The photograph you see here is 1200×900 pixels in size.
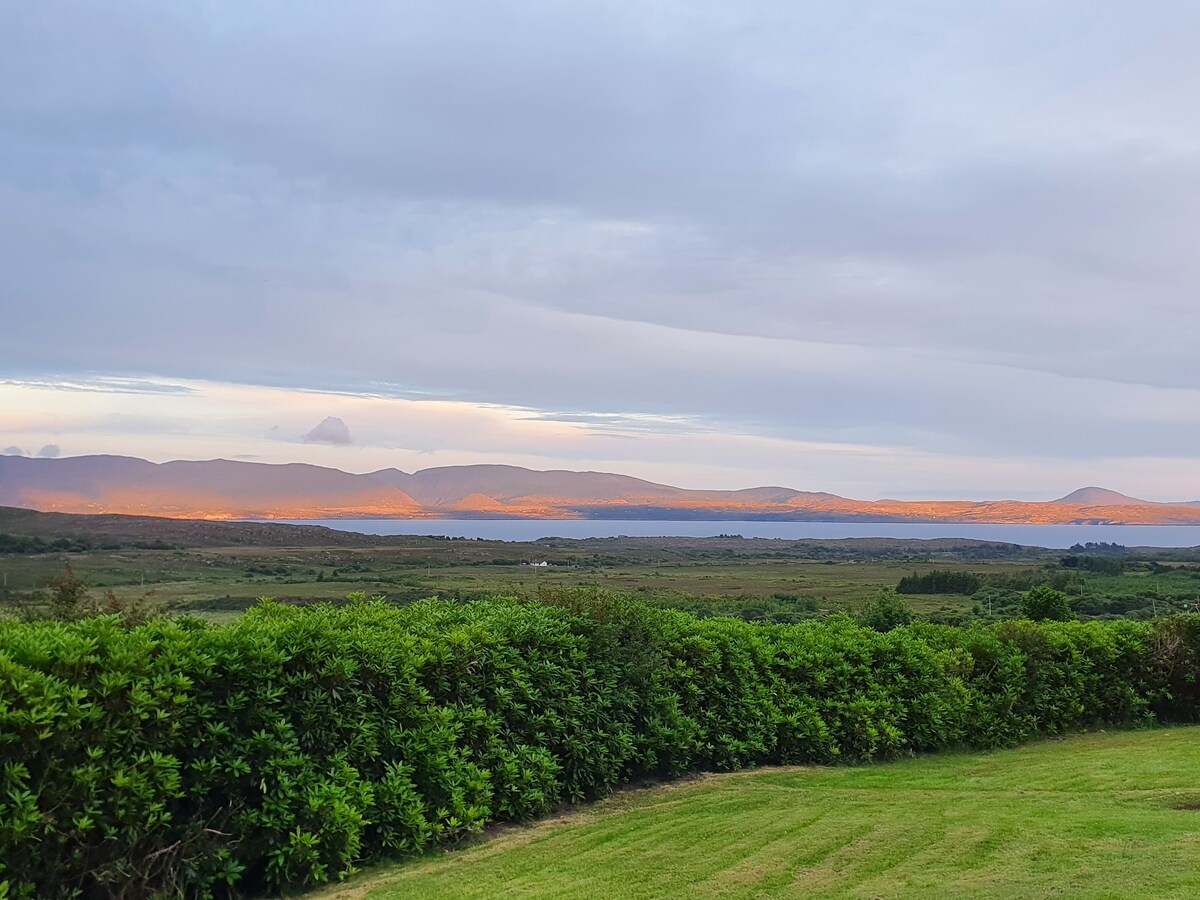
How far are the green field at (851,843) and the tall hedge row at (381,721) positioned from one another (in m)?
0.39

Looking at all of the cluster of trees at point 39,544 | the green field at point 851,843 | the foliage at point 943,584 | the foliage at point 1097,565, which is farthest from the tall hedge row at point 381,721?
the foliage at point 1097,565

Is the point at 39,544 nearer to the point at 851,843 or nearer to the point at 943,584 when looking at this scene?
the point at 851,843

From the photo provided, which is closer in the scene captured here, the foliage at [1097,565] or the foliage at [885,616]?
the foliage at [885,616]

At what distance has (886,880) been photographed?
6.11 meters

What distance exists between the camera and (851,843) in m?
6.93

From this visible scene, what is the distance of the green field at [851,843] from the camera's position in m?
6.03

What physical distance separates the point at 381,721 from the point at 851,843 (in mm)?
3586

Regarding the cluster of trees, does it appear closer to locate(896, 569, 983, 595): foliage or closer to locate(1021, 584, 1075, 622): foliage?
locate(1021, 584, 1075, 622): foliage

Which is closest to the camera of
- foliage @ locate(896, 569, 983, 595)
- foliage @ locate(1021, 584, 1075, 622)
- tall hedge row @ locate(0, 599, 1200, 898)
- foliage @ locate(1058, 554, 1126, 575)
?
tall hedge row @ locate(0, 599, 1200, 898)

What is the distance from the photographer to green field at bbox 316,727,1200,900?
6.03m

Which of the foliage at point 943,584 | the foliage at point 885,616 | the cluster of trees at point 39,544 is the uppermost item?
the foliage at point 885,616

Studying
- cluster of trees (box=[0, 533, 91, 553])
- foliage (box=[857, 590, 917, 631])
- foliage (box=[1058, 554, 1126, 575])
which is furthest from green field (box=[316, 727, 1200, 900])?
foliage (box=[1058, 554, 1126, 575])

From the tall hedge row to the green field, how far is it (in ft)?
1.29

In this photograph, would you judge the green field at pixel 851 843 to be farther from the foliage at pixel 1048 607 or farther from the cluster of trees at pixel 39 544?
the cluster of trees at pixel 39 544
